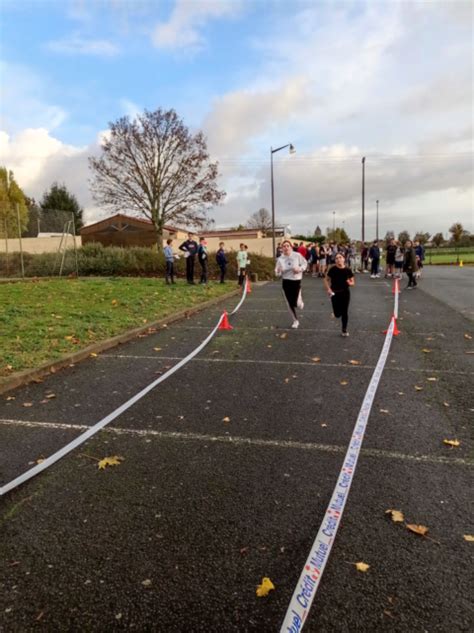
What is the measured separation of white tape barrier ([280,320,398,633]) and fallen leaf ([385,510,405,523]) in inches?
11.9

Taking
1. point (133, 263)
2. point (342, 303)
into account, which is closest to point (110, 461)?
point (342, 303)

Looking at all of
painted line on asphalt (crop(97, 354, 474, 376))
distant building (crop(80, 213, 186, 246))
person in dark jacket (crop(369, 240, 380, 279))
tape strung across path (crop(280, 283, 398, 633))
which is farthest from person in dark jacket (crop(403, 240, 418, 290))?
distant building (crop(80, 213, 186, 246))

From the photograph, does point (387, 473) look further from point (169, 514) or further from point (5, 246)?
point (5, 246)

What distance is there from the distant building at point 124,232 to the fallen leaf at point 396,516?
157ft

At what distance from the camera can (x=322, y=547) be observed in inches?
99.9

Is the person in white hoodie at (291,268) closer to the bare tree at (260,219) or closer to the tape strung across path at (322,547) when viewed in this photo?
the tape strung across path at (322,547)

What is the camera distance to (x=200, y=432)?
4.20 m

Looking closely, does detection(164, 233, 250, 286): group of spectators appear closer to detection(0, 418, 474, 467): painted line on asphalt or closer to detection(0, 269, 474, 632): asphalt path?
detection(0, 269, 474, 632): asphalt path

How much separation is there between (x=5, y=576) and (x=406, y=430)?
→ 338 cm

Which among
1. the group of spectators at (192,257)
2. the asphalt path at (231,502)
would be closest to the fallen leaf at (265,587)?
the asphalt path at (231,502)

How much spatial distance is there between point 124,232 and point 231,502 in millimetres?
50696

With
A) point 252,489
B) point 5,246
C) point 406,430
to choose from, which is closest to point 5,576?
point 252,489

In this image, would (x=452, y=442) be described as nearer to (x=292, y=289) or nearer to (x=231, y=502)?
(x=231, y=502)

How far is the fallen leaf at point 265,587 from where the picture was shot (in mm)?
2217
